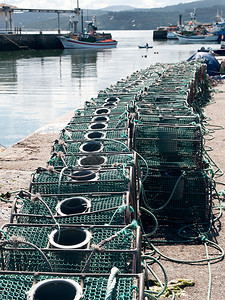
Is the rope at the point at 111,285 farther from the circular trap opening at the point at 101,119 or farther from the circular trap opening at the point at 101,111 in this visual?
the circular trap opening at the point at 101,111

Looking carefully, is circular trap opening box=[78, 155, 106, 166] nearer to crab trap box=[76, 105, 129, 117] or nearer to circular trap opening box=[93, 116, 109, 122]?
circular trap opening box=[93, 116, 109, 122]

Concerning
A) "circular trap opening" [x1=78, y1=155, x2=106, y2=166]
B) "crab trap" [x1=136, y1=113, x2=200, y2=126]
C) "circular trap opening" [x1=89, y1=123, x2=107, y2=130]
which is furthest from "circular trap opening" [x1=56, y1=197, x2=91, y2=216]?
"crab trap" [x1=136, y1=113, x2=200, y2=126]

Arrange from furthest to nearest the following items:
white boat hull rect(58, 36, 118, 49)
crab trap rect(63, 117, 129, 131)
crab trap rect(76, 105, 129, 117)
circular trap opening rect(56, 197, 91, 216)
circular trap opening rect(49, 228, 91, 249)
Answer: white boat hull rect(58, 36, 118, 49)
crab trap rect(76, 105, 129, 117)
crab trap rect(63, 117, 129, 131)
circular trap opening rect(56, 197, 91, 216)
circular trap opening rect(49, 228, 91, 249)

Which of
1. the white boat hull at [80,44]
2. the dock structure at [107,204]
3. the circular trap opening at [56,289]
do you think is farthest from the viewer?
the white boat hull at [80,44]

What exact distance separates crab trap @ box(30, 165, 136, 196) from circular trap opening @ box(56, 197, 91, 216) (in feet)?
0.89

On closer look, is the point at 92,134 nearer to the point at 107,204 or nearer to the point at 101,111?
the point at 101,111

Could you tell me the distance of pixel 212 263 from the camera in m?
4.50

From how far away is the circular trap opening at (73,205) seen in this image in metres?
3.70

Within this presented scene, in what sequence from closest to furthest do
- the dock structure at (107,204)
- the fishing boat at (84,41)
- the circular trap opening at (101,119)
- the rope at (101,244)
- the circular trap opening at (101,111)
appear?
the dock structure at (107,204) < the rope at (101,244) < the circular trap opening at (101,119) < the circular trap opening at (101,111) < the fishing boat at (84,41)

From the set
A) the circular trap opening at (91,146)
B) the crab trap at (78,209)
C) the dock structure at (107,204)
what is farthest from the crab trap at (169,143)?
the crab trap at (78,209)

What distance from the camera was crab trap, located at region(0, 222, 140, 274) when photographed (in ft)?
9.59

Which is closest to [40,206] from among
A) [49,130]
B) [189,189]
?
[189,189]

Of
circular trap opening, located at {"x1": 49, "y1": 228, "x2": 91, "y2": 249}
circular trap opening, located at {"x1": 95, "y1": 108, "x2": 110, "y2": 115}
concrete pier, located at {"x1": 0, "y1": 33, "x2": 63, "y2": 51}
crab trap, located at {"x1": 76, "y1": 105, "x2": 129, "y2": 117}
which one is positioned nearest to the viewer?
circular trap opening, located at {"x1": 49, "y1": 228, "x2": 91, "y2": 249}

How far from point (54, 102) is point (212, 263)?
16.3m
